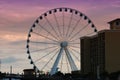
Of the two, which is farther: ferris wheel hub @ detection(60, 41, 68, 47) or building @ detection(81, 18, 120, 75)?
building @ detection(81, 18, 120, 75)

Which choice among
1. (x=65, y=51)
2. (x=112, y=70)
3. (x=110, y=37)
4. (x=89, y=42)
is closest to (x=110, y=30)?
(x=110, y=37)

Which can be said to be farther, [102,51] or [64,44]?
[102,51]

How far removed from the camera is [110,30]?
116500 millimetres

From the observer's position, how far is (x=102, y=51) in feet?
390

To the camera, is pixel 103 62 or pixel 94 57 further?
pixel 94 57

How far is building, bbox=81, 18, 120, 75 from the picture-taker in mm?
115188

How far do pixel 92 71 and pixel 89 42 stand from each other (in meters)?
8.16

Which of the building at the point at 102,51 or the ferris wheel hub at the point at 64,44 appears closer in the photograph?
the ferris wheel hub at the point at 64,44

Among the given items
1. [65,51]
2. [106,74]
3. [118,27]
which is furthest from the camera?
[118,27]

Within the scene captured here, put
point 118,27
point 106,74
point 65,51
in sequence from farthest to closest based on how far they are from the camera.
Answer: point 118,27, point 106,74, point 65,51

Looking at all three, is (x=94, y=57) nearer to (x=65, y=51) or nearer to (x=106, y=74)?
(x=106, y=74)

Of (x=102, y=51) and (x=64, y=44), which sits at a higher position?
(x=64, y=44)

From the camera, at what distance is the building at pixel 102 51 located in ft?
378

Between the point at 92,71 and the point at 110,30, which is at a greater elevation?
the point at 110,30
